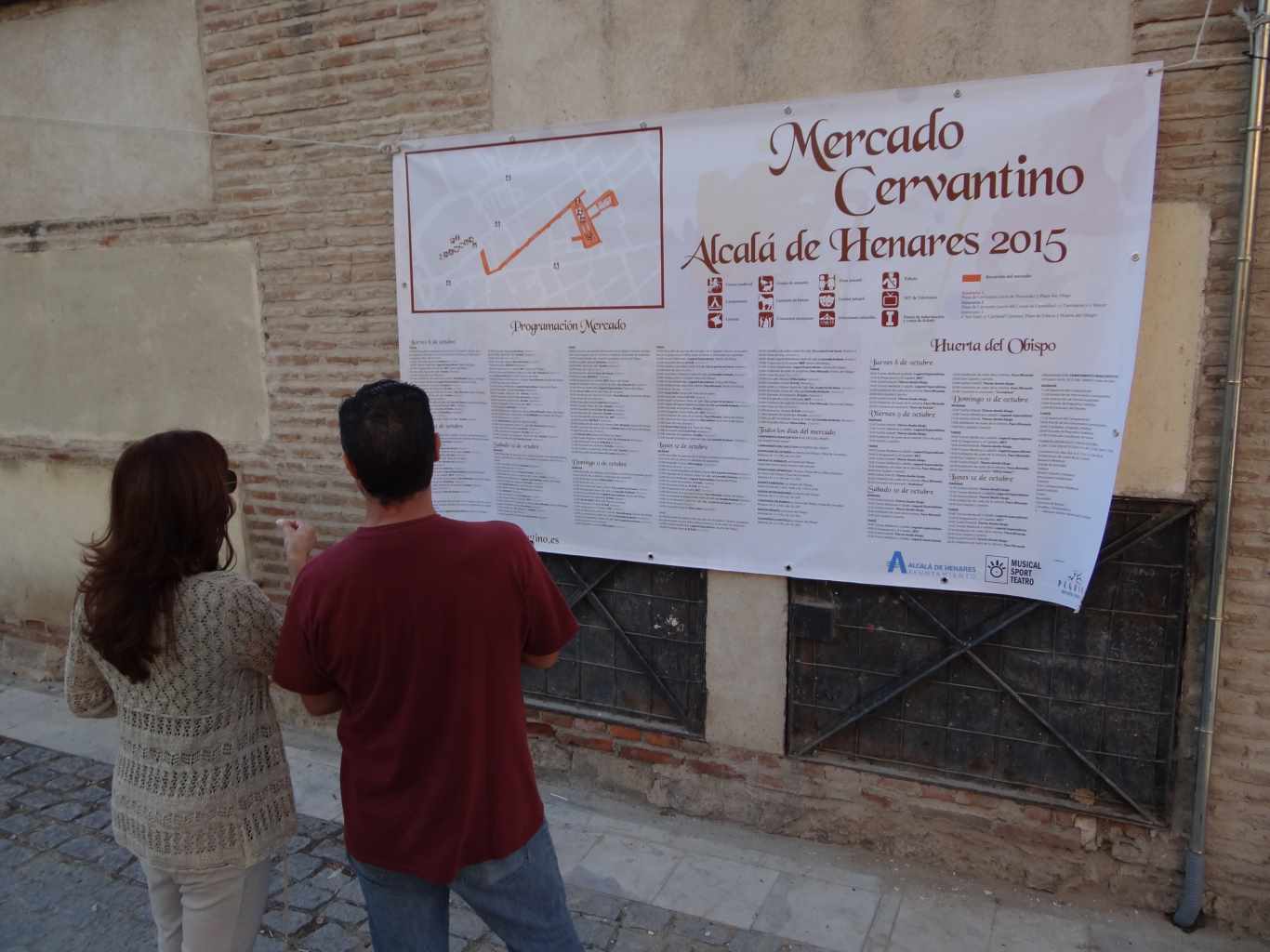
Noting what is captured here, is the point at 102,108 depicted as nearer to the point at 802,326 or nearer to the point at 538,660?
the point at 802,326

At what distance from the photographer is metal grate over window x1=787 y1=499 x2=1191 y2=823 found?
3.54 metres

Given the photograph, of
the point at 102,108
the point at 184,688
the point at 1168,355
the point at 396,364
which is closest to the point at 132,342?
the point at 102,108

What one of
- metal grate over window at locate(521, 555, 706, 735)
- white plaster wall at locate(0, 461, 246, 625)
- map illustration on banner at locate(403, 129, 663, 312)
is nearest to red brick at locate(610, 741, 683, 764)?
metal grate over window at locate(521, 555, 706, 735)

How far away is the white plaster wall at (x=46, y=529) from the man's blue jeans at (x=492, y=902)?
4.35 m

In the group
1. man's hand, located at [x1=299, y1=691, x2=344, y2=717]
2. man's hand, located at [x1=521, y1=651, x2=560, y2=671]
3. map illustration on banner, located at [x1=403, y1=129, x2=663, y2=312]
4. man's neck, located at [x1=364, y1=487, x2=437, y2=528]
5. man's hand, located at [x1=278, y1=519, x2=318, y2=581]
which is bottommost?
man's hand, located at [x1=299, y1=691, x2=344, y2=717]

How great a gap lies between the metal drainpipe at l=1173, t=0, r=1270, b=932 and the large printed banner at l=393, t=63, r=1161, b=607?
29 centimetres

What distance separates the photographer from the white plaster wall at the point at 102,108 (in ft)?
17.1

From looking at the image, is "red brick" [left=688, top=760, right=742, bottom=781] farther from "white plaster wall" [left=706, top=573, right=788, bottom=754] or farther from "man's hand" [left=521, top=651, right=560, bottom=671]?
"man's hand" [left=521, top=651, right=560, bottom=671]

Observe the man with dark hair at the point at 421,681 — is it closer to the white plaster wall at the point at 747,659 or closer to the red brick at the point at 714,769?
the white plaster wall at the point at 747,659

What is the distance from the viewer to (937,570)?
147 inches

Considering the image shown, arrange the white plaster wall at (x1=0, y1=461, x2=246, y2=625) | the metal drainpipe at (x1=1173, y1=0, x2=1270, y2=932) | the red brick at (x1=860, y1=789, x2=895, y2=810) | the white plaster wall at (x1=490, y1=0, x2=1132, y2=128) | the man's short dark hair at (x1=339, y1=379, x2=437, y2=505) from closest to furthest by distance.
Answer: the man's short dark hair at (x1=339, y1=379, x2=437, y2=505) < the metal drainpipe at (x1=1173, y1=0, x2=1270, y2=932) < the white plaster wall at (x1=490, y1=0, x2=1132, y2=128) < the red brick at (x1=860, y1=789, x2=895, y2=810) < the white plaster wall at (x1=0, y1=461, x2=246, y2=625)

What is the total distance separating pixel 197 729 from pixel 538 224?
2.62 meters

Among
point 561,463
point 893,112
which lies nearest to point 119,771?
point 561,463

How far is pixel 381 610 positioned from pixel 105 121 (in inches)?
181
